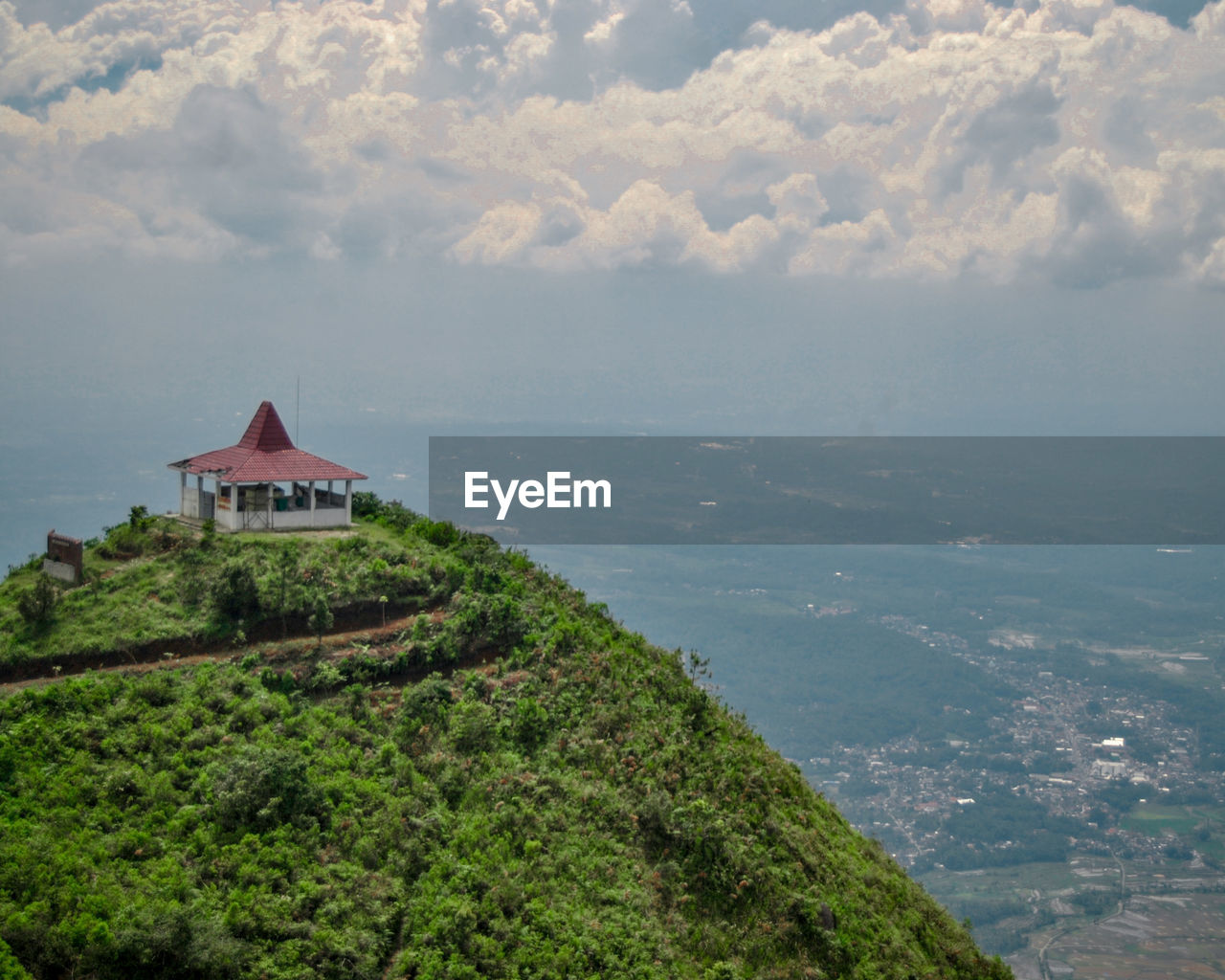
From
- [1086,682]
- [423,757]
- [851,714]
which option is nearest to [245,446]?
[423,757]

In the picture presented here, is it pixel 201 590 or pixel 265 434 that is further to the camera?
pixel 265 434

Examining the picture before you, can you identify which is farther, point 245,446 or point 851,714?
point 851,714

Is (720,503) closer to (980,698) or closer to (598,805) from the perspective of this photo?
(980,698)

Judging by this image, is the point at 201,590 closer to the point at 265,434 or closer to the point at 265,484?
the point at 265,484

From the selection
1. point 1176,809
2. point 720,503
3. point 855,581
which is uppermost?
point 720,503
